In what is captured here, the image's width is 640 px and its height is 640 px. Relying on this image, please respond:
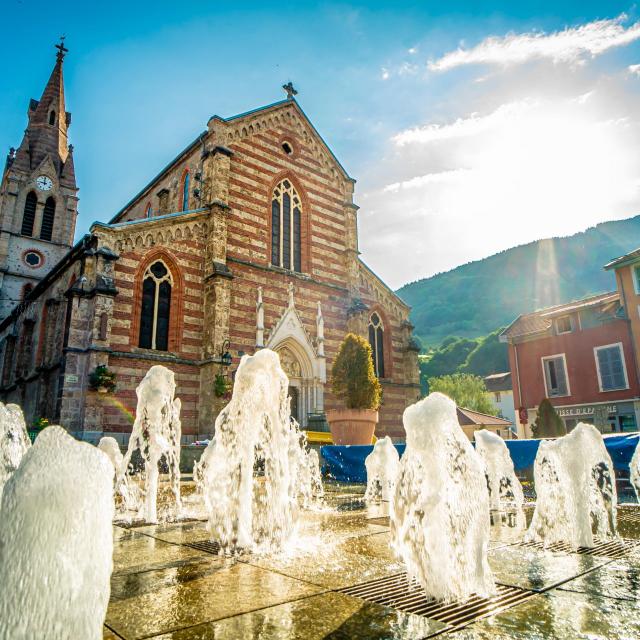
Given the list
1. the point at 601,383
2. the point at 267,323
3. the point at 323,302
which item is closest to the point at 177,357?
the point at 267,323

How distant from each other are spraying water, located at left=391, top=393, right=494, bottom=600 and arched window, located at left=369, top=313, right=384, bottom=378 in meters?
20.4

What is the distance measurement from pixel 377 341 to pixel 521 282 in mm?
92229

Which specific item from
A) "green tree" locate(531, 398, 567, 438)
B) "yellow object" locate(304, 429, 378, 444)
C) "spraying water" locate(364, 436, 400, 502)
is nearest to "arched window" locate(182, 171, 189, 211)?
"yellow object" locate(304, 429, 378, 444)

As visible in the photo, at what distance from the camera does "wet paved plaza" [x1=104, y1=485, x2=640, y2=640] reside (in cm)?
237

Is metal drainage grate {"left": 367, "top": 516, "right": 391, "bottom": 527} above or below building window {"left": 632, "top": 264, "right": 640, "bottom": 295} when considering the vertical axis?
below

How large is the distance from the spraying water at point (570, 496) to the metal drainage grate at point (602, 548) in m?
0.10

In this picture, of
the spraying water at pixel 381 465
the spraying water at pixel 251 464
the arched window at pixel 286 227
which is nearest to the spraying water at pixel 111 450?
the spraying water at pixel 251 464

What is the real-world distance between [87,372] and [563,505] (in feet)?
49.4

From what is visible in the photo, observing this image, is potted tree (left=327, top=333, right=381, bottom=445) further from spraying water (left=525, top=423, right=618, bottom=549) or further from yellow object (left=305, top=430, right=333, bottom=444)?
spraying water (left=525, top=423, right=618, bottom=549)

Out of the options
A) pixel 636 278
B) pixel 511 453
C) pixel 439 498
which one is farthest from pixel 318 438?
pixel 636 278

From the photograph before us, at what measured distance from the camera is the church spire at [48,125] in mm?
43594

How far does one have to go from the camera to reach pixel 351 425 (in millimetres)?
15258

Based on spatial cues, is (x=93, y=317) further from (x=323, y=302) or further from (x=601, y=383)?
(x=601, y=383)

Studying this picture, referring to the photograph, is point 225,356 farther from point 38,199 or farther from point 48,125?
point 48,125
